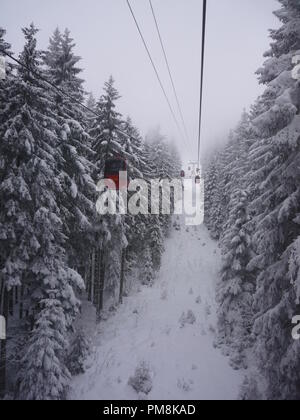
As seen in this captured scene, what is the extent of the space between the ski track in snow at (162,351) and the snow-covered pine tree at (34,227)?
9.47ft

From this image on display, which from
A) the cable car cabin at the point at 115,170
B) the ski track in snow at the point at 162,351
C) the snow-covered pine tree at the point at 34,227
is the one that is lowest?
the ski track in snow at the point at 162,351

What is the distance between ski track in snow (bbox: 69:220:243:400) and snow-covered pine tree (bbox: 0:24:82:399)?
→ 2.89 metres

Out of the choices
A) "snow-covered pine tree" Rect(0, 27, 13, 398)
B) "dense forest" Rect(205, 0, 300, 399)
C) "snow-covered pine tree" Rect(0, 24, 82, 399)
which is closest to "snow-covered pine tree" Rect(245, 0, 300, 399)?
"dense forest" Rect(205, 0, 300, 399)

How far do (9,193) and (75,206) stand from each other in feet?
16.1

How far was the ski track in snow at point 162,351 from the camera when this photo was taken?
13344 millimetres

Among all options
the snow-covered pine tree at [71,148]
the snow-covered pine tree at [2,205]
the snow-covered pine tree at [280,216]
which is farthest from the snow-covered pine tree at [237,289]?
the snow-covered pine tree at [2,205]

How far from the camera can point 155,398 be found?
42.2 feet

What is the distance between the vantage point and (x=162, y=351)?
16.9 meters

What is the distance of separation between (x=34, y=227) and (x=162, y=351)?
34.9ft

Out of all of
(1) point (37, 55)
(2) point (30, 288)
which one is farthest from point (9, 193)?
(1) point (37, 55)

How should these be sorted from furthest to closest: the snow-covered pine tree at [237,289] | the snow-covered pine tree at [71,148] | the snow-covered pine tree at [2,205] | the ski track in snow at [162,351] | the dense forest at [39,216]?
the snow-covered pine tree at [237,289], the snow-covered pine tree at [71,148], the ski track in snow at [162,351], the snow-covered pine tree at [2,205], the dense forest at [39,216]

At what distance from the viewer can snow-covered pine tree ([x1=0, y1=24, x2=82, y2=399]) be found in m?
11.1

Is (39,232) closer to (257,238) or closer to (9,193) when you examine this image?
(9,193)

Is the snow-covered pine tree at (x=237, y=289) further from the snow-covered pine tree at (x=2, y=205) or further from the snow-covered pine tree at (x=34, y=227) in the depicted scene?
the snow-covered pine tree at (x=2, y=205)
